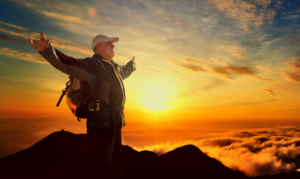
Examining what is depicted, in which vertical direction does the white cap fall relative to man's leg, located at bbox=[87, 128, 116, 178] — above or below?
above

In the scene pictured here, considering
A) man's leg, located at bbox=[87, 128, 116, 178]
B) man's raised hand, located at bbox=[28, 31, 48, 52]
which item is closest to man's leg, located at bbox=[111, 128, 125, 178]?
man's leg, located at bbox=[87, 128, 116, 178]

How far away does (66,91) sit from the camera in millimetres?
6164

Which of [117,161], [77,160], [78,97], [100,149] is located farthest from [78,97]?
[77,160]

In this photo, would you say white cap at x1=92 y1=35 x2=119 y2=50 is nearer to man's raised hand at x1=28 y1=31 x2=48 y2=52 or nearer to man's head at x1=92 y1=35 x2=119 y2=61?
man's head at x1=92 y1=35 x2=119 y2=61

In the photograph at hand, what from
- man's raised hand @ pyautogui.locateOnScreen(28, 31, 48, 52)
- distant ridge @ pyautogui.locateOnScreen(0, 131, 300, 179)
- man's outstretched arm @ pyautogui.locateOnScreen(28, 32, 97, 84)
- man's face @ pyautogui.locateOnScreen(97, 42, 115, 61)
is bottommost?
distant ridge @ pyautogui.locateOnScreen(0, 131, 300, 179)

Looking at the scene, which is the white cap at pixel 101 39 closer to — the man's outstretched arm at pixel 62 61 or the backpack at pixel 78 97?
the man's outstretched arm at pixel 62 61

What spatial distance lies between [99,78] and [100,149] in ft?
6.07

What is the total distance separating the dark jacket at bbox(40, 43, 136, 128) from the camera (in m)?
5.39

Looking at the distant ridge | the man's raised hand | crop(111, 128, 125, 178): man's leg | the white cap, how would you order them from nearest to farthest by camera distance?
the man's raised hand → the white cap → crop(111, 128, 125, 178): man's leg → the distant ridge

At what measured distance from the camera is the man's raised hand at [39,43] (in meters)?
4.95

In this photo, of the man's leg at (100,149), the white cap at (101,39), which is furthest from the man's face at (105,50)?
the man's leg at (100,149)

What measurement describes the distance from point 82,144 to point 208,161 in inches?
226

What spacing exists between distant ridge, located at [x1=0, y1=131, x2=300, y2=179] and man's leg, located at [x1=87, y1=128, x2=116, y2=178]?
2358 mm

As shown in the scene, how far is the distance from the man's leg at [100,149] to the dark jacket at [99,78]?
20cm
